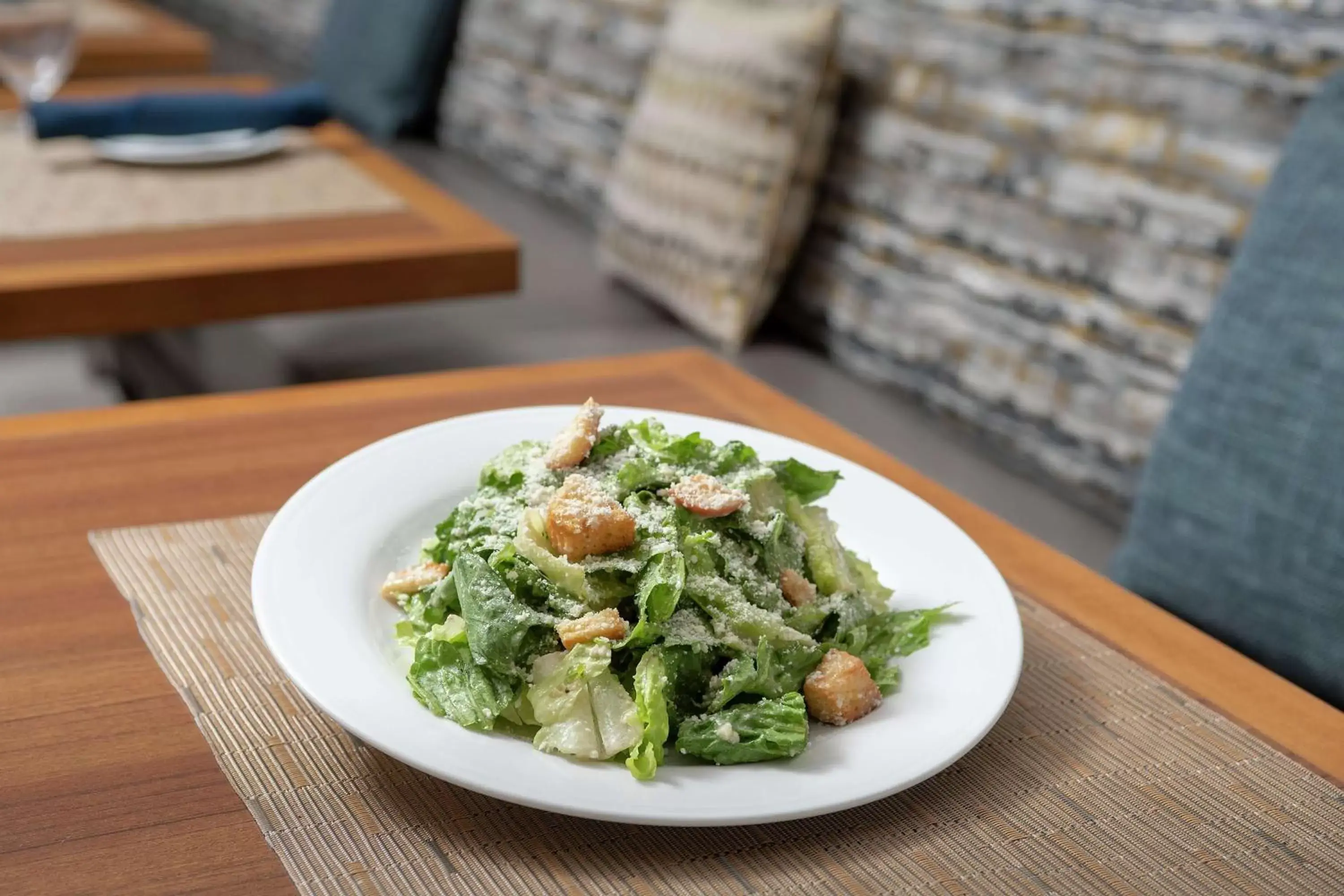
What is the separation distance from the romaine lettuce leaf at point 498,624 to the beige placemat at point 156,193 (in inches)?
47.1

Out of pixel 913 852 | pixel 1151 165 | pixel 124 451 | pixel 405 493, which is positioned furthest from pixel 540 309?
pixel 913 852

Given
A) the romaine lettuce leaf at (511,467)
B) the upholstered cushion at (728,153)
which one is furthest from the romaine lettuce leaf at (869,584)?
the upholstered cushion at (728,153)

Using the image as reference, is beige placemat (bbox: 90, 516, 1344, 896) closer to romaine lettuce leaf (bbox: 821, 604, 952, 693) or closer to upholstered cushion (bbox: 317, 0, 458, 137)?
romaine lettuce leaf (bbox: 821, 604, 952, 693)

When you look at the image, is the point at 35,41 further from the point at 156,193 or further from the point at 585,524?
the point at 585,524

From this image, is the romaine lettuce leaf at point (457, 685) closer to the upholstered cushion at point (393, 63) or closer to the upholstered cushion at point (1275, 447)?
the upholstered cushion at point (1275, 447)

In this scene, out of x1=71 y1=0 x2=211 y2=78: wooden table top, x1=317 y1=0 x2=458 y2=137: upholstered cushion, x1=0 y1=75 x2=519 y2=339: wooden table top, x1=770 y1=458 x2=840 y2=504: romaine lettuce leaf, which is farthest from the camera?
x1=317 y1=0 x2=458 y2=137: upholstered cushion

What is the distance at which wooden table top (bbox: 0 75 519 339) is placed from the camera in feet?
5.06

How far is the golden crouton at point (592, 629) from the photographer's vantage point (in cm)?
71

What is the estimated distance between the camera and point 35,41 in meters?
2.03

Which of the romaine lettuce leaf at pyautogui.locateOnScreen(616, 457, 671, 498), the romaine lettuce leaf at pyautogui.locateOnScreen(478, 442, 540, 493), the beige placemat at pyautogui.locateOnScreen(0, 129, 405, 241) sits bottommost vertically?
the beige placemat at pyautogui.locateOnScreen(0, 129, 405, 241)

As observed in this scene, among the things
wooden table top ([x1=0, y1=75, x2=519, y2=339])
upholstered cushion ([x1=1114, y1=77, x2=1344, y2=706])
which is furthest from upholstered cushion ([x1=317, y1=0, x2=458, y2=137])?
upholstered cushion ([x1=1114, y1=77, x2=1344, y2=706])

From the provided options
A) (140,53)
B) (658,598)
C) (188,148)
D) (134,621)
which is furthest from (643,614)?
(140,53)

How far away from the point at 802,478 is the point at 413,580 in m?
0.26

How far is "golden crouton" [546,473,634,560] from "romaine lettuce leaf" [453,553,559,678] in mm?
38
